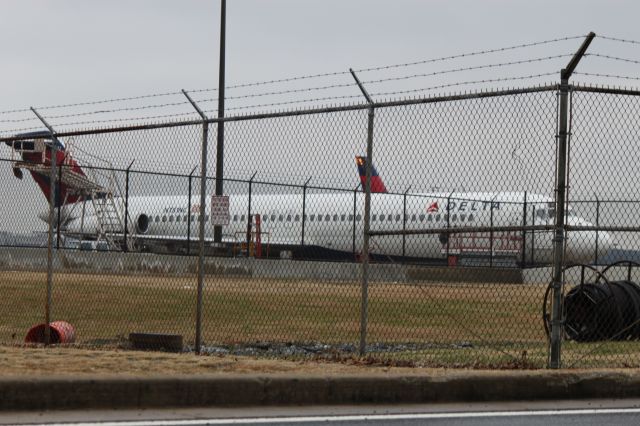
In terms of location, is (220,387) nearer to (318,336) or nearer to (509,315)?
(318,336)

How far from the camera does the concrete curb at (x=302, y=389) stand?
9.98 m

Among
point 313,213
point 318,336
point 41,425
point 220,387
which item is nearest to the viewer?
point 41,425

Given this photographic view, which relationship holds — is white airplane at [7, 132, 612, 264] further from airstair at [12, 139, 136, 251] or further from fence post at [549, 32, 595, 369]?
fence post at [549, 32, 595, 369]

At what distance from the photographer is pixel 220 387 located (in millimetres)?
10445

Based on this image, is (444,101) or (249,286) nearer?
(444,101)

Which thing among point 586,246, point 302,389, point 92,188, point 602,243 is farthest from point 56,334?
point 586,246

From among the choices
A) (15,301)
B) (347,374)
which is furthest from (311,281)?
(347,374)

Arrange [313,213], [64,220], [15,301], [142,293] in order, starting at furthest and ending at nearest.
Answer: [313,213], [64,220], [142,293], [15,301]

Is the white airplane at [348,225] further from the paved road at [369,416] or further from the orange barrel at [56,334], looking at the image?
the paved road at [369,416]

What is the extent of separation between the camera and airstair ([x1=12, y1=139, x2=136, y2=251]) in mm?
19844

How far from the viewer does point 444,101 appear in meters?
13.2

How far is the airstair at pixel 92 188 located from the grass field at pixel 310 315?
1.92 metres

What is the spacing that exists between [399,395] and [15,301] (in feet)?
48.9

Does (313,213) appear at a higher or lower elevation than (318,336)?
higher
